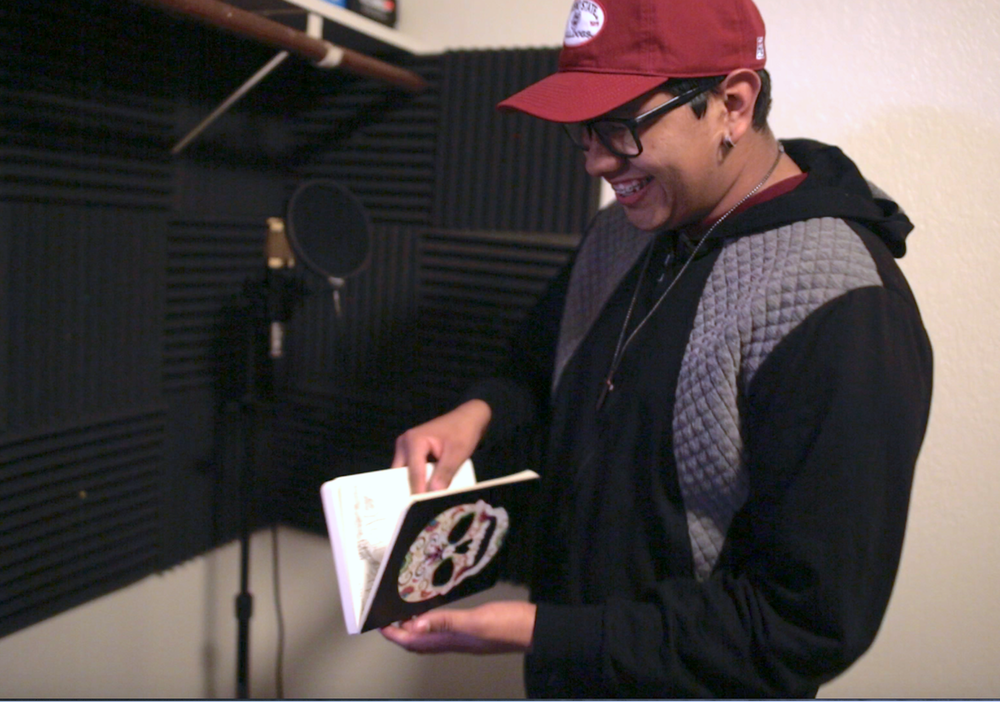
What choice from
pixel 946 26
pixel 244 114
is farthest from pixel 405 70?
pixel 946 26

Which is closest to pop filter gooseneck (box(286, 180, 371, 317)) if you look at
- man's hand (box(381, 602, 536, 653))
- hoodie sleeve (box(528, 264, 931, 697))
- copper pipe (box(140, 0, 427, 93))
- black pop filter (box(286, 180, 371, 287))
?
black pop filter (box(286, 180, 371, 287))

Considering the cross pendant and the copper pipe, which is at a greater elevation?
the copper pipe

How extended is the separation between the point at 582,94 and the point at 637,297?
356mm

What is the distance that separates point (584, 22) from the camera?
1.06m

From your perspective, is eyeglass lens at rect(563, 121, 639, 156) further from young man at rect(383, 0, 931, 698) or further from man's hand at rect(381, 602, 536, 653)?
man's hand at rect(381, 602, 536, 653)

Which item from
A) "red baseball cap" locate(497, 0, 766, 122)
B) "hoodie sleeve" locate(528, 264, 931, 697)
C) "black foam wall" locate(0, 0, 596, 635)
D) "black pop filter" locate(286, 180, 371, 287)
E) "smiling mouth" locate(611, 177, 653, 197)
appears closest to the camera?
"hoodie sleeve" locate(528, 264, 931, 697)

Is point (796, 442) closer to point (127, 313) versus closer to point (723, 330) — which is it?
point (723, 330)

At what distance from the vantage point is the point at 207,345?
1.96 meters

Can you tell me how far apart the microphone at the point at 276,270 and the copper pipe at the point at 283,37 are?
373mm

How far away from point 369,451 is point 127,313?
0.70 meters

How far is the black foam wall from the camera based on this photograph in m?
1.54

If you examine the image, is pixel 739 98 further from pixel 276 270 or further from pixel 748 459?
pixel 276 270

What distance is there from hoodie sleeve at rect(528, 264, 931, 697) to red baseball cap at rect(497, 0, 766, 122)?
36cm

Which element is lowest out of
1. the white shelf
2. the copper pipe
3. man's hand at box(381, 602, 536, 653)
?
man's hand at box(381, 602, 536, 653)
